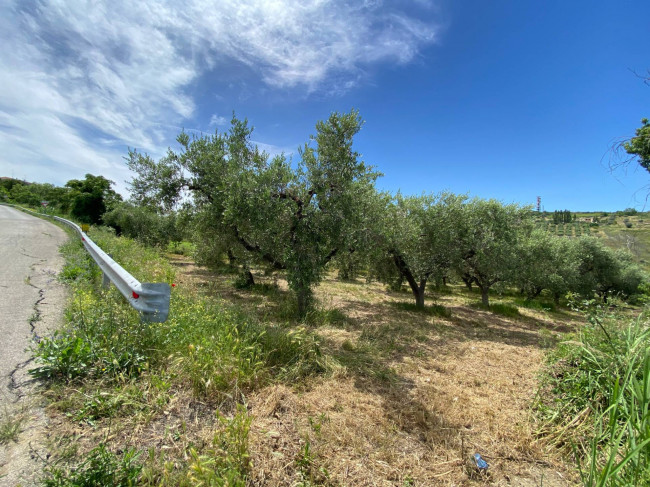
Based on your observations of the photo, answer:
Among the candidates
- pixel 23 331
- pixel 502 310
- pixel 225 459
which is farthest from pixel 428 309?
pixel 23 331

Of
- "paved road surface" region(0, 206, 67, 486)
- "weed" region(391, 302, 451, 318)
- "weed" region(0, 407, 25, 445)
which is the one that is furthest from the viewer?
"weed" region(391, 302, 451, 318)

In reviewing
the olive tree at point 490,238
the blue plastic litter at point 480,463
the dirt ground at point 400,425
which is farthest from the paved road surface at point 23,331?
the olive tree at point 490,238

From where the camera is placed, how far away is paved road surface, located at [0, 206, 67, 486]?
1.89m

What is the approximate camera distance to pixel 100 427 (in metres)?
2.28

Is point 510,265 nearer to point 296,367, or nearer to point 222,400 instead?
point 296,367

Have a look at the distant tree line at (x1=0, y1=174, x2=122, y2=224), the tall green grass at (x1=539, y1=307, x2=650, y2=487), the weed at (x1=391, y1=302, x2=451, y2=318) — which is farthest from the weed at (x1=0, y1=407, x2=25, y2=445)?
the distant tree line at (x1=0, y1=174, x2=122, y2=224)

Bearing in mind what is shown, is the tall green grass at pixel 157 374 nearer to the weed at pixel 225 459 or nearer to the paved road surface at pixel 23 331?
the weed at pixel 225 459

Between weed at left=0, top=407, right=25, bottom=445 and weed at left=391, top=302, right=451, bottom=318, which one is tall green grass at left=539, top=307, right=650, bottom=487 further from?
weed at left=391, top=302, right=451, bottom=318

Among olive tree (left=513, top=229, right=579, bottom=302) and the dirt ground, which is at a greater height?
olive tree (left=513, top=229, right=579, bottom=302)

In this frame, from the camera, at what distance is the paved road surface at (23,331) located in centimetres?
189

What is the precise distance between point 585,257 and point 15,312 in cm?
3746

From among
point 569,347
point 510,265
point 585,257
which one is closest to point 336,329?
point 569,347

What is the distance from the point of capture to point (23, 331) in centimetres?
357

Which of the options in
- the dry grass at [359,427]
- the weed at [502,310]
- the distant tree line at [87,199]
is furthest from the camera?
the distant tree line at [87,199]
